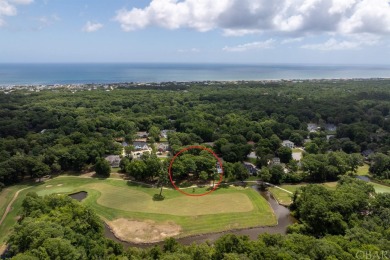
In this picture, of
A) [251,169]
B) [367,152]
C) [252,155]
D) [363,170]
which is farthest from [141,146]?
[367,152]

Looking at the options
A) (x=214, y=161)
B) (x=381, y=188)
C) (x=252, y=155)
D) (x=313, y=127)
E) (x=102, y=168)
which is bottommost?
(x=381, y=188)

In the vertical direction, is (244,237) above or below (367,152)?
above

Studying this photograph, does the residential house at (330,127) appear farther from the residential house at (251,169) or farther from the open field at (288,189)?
the residential house at (251,169)

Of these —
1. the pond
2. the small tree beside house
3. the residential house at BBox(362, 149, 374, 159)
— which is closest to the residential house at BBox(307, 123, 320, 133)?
the residential house at BBox(362, 149, 374, 159)

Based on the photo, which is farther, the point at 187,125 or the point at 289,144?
the point at 187,125

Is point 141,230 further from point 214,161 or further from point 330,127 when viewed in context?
point 330,127

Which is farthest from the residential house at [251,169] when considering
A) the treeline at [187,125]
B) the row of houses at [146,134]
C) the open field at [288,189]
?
the row of houses at [146,134]

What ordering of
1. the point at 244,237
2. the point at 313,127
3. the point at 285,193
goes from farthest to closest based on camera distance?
the point at 313,127 → the point at 285,193 → the point at 244,237
